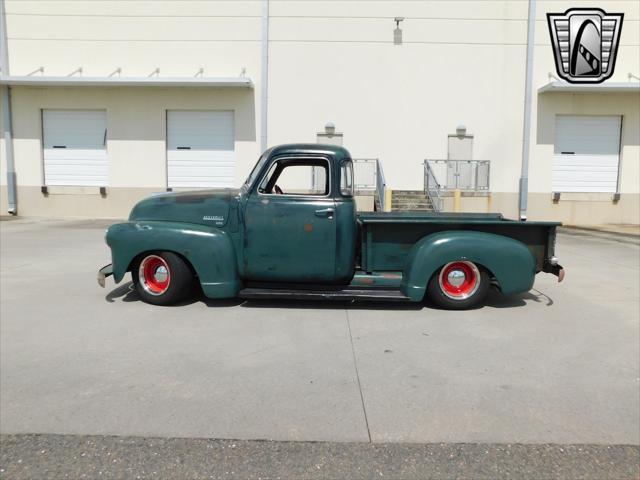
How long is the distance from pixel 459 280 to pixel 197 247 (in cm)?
305

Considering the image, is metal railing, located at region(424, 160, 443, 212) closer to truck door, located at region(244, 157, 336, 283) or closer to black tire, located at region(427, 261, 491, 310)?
black tire, located at region(427, 261, 491, 310)

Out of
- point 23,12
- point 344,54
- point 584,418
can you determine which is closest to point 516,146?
point 344,54

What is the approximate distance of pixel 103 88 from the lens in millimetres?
17500

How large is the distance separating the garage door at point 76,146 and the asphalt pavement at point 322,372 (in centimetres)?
1260

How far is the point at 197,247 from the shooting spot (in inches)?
217

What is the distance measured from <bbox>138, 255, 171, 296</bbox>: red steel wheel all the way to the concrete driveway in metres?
0.23

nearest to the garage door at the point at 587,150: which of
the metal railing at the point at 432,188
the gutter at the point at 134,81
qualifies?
the metal railing at the point at 432,188

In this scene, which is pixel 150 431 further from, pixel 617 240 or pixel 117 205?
pixel 117 205

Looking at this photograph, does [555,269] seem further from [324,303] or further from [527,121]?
[527,121]

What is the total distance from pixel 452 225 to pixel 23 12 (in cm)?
1862
